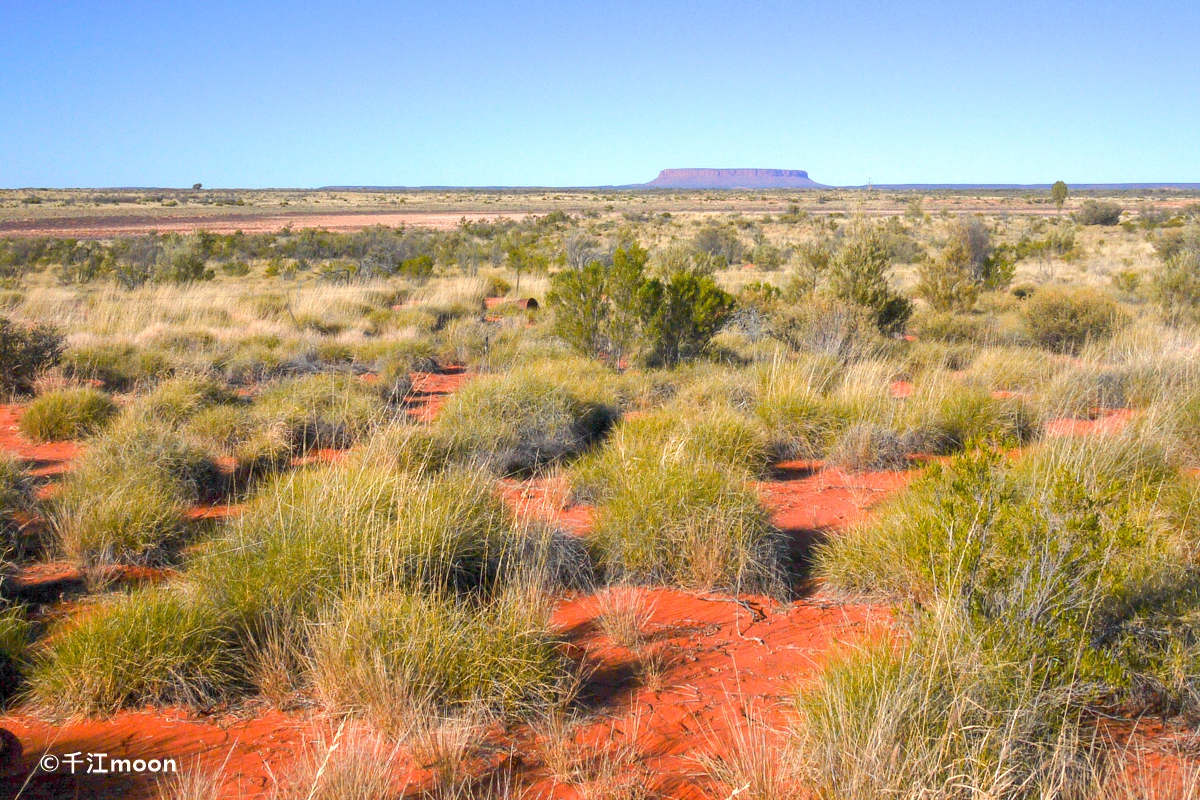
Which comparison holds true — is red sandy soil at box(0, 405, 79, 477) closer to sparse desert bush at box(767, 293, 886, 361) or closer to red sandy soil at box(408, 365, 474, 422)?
red sandy soil at box(408, 365, 474, 422)

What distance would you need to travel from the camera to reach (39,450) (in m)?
7.81

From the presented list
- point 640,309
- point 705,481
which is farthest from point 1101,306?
point 705,481

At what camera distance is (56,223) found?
53.7 metres

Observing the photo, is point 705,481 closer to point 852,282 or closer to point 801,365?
point 801,365

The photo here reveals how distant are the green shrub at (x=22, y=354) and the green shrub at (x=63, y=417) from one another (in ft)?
5.14

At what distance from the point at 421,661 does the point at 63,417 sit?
261 inches

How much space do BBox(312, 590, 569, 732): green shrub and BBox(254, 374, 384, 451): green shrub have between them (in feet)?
12.7

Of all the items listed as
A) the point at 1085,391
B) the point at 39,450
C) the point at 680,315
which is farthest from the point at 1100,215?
the point at 39,450

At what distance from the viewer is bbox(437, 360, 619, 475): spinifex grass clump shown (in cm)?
725

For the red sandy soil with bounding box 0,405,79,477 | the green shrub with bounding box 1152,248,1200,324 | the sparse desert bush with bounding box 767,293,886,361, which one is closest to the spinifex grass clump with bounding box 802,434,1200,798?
the sparse desert bush with bounding box 767,293,886,361

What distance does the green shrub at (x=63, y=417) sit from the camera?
811 cm

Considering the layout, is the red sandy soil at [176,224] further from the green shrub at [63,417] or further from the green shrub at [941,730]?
the green shrub at [941,730]

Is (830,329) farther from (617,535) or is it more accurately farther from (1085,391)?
(617,535)

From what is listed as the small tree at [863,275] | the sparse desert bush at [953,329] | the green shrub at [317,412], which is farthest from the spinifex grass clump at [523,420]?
the sparse desert bush at [953,329]
